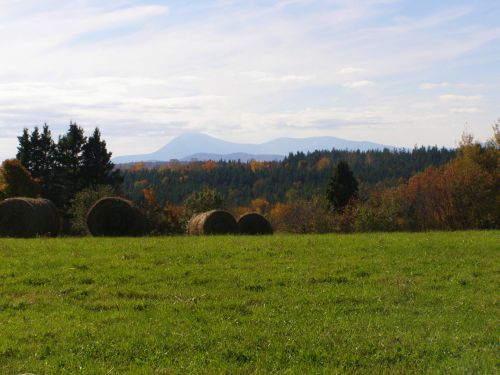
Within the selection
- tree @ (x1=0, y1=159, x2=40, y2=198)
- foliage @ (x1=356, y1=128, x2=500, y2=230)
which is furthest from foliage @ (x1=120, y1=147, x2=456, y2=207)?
foliage @ (x1=356, y1=128, x2=500, y2=230)

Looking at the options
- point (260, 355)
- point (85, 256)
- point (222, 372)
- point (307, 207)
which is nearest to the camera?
point (222, 372)

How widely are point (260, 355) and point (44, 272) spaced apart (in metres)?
8.56

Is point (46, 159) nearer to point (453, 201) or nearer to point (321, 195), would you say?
point (321, 195)

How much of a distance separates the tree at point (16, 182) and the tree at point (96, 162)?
23.6ft

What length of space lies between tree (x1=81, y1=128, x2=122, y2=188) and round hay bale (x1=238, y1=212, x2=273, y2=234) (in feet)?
114

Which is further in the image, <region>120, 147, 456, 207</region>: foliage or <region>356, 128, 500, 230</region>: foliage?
<region>120, 147, 456, 207</region>: foliage

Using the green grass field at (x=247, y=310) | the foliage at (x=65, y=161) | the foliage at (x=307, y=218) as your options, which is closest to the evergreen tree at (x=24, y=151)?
the foliage at (x=65, y=161)

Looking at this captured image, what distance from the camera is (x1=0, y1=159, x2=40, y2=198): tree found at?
201 feet

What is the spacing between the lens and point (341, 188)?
233 feet

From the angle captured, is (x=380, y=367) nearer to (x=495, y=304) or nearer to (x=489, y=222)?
(x=495, y=304)

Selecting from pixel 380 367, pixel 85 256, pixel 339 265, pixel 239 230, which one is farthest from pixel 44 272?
pixel 239 230

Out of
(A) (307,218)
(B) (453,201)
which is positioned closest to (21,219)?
(A) (307,218)

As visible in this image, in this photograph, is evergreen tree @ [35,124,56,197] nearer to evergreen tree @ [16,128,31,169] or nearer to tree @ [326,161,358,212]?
evergreen tree @ [16,128,31,169]

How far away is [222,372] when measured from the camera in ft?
26.3
